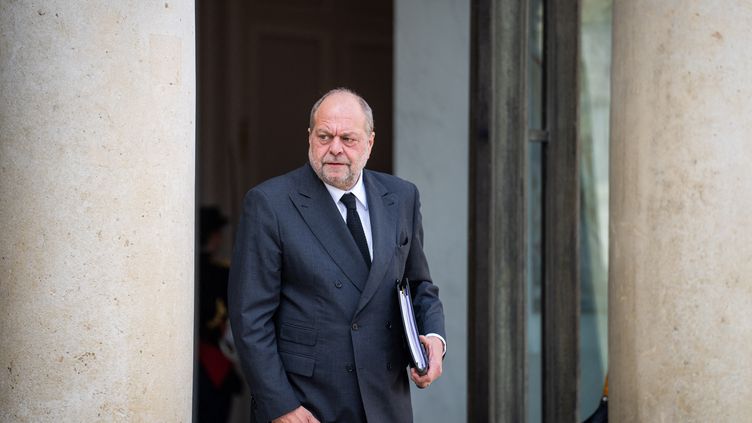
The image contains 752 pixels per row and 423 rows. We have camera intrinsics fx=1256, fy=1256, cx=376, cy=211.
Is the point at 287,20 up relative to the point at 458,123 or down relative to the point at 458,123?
up

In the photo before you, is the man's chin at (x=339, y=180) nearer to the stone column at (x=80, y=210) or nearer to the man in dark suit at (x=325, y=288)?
the man in dark suit at (x=325, y=288)

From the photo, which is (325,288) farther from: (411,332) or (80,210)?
(80,210)

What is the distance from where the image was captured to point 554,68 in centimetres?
527

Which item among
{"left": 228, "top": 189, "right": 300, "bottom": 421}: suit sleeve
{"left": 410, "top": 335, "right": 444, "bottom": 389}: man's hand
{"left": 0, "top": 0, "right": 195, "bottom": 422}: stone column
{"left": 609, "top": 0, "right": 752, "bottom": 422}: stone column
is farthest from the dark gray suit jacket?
{"left": 609, "top": 0, "right": 752, "bottom": 422}: stone column

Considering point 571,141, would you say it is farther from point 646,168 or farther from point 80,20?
point 80,20

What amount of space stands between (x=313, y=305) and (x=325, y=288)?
0.19ft

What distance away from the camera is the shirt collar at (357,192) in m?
3.63

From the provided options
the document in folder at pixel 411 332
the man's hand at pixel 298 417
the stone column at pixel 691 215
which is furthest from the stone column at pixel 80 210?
the stone column at pixel 691 215

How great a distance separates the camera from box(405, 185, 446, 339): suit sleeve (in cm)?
374

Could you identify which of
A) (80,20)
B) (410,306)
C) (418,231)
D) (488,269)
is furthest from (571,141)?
(80,20)

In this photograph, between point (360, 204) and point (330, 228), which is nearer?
point (330, 228)

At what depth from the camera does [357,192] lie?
3672 millimetres

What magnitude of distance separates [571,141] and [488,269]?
25.7 inches

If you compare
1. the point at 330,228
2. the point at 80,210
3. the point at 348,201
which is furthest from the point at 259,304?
the point at 80,210
